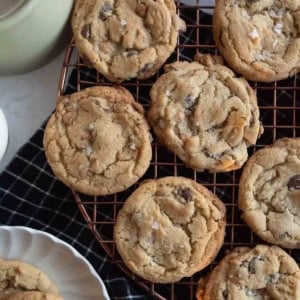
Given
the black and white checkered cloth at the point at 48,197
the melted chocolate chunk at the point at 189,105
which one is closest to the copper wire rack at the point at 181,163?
the black and white checkered cloth at the point at 48,197

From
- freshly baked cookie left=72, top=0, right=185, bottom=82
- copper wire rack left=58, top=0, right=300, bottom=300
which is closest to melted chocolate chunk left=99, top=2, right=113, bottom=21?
freshly baked cookie left=72, top=0, right=185, bottom=82

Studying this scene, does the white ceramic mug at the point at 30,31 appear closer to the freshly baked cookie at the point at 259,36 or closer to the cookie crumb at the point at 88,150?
the cookie crumb at the point at 88,150

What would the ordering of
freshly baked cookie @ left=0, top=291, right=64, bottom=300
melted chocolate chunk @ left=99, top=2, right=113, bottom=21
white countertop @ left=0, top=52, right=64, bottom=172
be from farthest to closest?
white countertop @ left=0, top=52, right=64, bottom=172 → melted chocolate chunk @ left=99, top=2, right=113, bottom=21 → freshly baked cookie @ left=0, top=291, right=64, bottom=300

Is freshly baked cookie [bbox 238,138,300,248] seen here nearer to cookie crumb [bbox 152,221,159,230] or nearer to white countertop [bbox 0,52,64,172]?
cookie crumb [bbox 152,221,159,230]

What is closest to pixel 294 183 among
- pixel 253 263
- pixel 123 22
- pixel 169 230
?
pixel 253 263

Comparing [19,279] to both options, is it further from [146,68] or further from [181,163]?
[146,68]

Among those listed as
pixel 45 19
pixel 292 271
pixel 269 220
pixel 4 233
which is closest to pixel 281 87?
pixel 269 220

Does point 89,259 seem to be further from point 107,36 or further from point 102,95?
point 107,36
